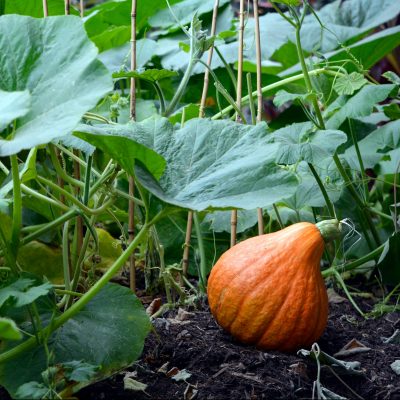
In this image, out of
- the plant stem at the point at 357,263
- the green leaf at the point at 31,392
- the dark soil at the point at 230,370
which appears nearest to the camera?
the green leaf at the point at 31,392

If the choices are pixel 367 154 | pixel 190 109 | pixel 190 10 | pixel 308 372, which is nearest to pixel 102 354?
pixel 308 372

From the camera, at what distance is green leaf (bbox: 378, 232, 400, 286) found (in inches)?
74.4

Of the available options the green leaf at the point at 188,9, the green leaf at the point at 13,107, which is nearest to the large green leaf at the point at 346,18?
the green leaf at the point at 188,9

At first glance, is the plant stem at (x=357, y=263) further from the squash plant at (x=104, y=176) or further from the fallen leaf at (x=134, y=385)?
the fallen leaf at (x=134, y=385)

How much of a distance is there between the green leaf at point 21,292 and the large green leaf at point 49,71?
236 millimetres

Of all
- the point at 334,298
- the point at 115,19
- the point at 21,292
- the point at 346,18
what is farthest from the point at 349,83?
the point at 115,19

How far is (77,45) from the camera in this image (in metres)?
1.31

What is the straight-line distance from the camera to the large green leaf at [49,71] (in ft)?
3.89

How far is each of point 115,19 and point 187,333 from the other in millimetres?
1773

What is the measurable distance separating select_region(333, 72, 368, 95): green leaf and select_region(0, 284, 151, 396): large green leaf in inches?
31.4

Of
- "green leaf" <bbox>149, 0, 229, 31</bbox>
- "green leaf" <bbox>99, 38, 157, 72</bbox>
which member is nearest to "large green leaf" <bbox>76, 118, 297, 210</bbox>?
"green leaf" <bbox>99, 38, 157, 72</bbox>

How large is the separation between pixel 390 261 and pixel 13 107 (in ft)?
3.94

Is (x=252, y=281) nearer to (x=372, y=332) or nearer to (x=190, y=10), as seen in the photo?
(x=372, y=332)

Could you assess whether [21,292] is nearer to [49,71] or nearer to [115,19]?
[49,71]
